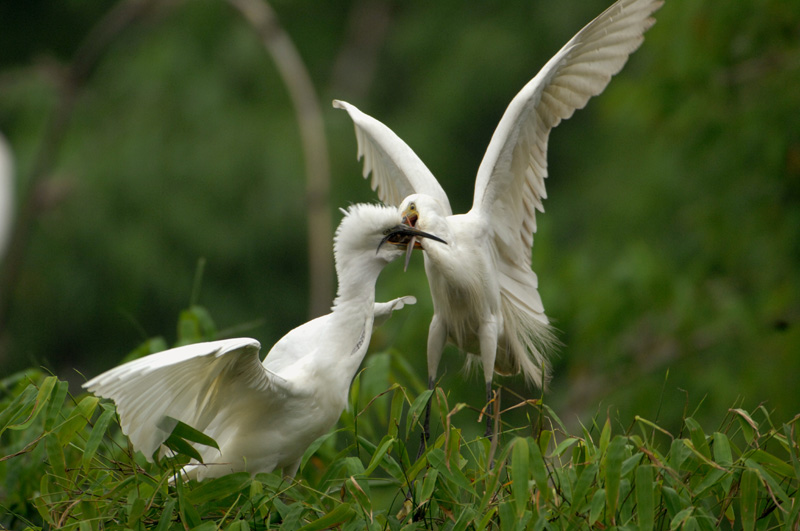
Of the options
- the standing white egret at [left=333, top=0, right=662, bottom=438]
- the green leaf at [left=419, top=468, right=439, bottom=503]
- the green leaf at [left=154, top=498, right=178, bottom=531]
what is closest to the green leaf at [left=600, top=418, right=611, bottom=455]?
the green leaf at [left=419, top=468, right=439, bottom=503]

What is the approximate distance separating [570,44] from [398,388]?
3.84 ft

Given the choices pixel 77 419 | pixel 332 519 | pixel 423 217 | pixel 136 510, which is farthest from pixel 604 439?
pixel 77 419

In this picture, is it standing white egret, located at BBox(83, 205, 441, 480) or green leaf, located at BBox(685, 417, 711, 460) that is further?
standing white egret, located at BBox(83, 205, 441, 480)

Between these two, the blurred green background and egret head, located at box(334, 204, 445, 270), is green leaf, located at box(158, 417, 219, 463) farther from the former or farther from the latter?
the blurred green background

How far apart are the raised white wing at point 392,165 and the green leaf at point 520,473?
1160mm

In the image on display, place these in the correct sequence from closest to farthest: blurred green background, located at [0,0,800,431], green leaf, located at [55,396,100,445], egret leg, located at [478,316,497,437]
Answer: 1. green leaf, located at [55,396,100,445]
2. egret leg, located at [478,316,497,437]
3. blurred green background, located at [0,0,800,431]

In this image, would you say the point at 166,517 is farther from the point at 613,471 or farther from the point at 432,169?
the point at 432,169

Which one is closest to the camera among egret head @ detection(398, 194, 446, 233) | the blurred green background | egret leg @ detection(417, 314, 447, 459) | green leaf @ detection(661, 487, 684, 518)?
green leaf @ detection(661, 487, 684, 518)

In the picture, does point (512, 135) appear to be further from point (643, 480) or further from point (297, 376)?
point (643, 480)

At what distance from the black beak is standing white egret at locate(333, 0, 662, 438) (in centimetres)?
6

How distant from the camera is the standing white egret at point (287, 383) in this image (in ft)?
7.50

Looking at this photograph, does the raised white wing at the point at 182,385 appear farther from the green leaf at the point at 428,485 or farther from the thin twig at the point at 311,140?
the thin twig at the point at 311,140

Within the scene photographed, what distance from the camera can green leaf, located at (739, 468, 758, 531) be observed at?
2.04m

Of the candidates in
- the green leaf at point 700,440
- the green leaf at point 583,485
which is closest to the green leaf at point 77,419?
the green leaf at point 583,485
